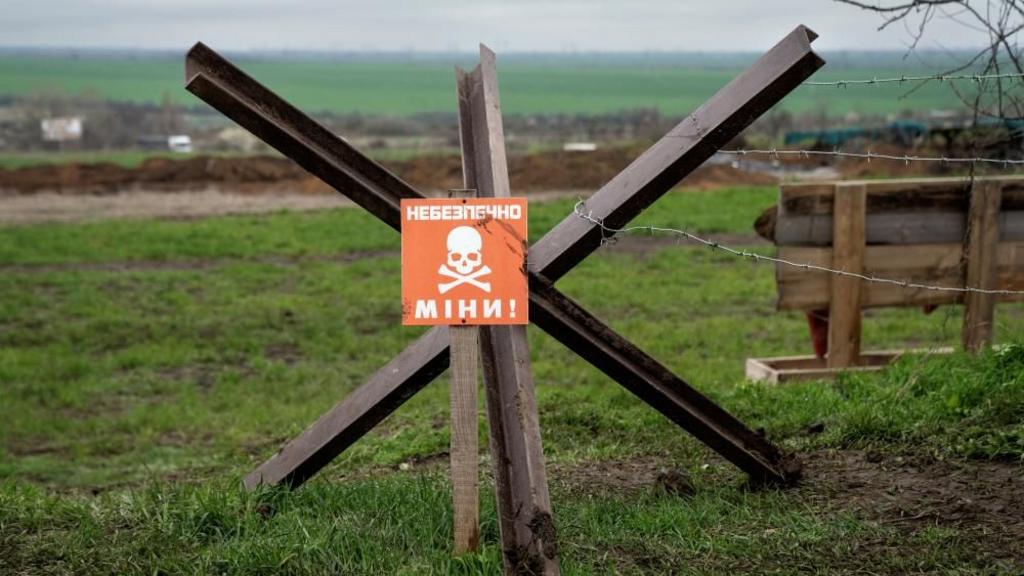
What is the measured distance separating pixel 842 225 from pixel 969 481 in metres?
3.61

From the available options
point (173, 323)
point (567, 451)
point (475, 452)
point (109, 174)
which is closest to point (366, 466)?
point (567, 451)

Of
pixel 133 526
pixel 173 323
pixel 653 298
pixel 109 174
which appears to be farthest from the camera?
pixel 109 174

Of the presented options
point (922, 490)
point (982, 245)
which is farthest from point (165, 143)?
point (922, 490)

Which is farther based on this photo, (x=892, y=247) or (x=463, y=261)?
(x=892, y=247)

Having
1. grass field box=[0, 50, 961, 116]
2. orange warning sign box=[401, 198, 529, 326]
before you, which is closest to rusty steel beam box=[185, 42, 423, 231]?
orange warning sign box=[401, 198, 529, 326]

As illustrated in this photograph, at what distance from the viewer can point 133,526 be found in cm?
475

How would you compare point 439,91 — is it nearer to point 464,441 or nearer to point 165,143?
point 165,143

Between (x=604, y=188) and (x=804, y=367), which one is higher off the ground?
(x=604, y=188)

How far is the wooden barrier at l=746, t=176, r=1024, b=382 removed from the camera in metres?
8.45

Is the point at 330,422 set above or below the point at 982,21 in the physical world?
below

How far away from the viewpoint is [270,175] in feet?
107

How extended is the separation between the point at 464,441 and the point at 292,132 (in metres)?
1.38

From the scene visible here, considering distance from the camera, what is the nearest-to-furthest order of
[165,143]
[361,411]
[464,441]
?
1. [464,441]
2. [361,411]
3. [165,143]

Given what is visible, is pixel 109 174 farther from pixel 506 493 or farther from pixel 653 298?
pixel 506 493
